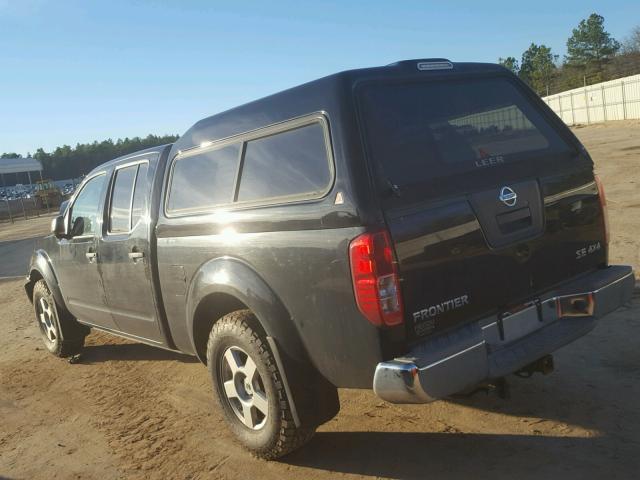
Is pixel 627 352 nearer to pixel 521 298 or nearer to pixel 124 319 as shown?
pixel 521 298

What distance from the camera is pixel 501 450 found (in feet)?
11.0

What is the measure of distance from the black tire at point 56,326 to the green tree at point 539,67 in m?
74.3

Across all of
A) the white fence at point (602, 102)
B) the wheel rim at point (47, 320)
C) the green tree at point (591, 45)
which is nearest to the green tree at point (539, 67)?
the green tree at point (591, 45)

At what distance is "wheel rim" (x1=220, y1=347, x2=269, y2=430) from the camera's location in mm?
3547

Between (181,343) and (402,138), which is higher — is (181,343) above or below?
below

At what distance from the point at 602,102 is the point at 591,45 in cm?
4731

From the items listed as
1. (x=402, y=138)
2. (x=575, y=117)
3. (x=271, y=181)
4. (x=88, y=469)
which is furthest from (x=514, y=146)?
(x=575, y=117)

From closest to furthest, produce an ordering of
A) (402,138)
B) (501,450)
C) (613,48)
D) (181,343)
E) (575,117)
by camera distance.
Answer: (402,138), (501,450), (181,343), (575,117), (613,48)

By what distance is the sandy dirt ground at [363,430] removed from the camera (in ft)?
10.8

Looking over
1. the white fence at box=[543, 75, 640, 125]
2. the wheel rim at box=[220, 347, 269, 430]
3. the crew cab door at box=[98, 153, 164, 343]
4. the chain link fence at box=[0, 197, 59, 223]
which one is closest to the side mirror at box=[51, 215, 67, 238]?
the crew cab door at box=[98, 153, 164, 343]

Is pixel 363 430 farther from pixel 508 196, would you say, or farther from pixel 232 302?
pixel 508 196

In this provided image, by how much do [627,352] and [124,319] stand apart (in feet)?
12.9

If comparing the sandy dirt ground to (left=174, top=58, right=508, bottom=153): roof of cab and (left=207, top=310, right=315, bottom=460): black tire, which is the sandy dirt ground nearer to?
(left=207, top=310, right=315, bottom=460): black tire

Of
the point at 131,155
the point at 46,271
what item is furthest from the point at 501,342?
the point at 46,271
